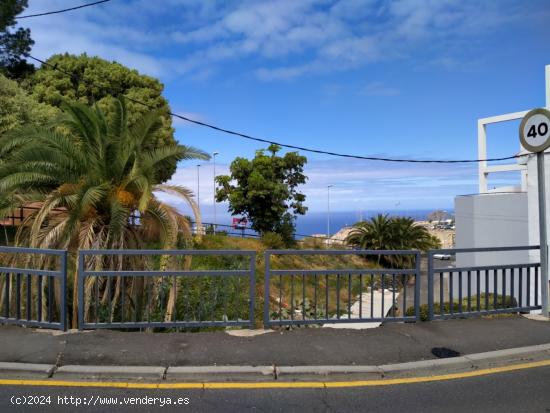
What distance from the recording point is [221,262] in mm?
17000

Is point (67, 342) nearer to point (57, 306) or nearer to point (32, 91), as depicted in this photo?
point (57, 306)

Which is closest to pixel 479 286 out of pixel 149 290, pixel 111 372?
pixel 149 290

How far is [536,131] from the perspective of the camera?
24.7 ft

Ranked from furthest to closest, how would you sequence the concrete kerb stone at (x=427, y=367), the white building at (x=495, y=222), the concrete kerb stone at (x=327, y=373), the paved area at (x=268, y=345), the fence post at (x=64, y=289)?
the white building at (x=495, y=222)
the fence post at (x=64, y=289)
the paved area at (x=268, y=345)
the concrete kerb stone at (x=427, y=367)
the concrete kerb stone at (x=327, y=373)

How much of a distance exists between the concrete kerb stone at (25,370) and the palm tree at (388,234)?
31.6 meters

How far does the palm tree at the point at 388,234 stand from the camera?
3566 cm

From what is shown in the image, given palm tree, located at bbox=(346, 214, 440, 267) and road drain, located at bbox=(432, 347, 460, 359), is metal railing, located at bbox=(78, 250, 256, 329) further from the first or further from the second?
palm tree, located at bbox=(346, 214, 440, 267)

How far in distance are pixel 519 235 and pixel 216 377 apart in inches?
814

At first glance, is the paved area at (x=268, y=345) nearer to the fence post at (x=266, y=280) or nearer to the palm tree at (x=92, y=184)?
the fence post at (x=266, y=280)

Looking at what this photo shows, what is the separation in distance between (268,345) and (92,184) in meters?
4.91

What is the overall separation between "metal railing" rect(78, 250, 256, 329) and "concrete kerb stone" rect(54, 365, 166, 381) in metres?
1.37

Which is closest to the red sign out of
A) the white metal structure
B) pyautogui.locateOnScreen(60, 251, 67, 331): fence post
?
the white metal structure

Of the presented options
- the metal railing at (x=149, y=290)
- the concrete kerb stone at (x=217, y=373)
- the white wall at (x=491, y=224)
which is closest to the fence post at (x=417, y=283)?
the metal railing at (x=149, y=290)

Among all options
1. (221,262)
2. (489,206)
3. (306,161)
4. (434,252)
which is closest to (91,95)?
(306,161)
